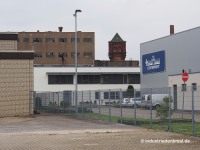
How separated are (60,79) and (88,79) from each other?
4.77 metres

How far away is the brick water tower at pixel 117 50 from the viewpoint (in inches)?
4092

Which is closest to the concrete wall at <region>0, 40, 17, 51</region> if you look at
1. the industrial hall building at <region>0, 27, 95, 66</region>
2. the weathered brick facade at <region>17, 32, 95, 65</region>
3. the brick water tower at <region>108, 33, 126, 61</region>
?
the brick water tower at <region>108, 33, 126, 61</region>

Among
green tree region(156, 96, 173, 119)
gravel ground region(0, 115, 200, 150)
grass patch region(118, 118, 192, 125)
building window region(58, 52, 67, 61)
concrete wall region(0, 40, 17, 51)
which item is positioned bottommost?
gravel ground region(0, 115, 200, 150)

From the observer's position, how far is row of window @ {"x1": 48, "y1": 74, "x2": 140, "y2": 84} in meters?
74.5

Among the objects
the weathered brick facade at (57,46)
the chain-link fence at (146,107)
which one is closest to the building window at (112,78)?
the chain-link fence at (146,107)

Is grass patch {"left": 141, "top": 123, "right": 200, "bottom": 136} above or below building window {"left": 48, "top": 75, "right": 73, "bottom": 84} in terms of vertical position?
below

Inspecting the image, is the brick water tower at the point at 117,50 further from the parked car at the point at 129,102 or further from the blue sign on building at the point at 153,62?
the parked car at the point at 129,102

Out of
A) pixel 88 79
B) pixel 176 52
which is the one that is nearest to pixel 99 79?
pixel 88 79

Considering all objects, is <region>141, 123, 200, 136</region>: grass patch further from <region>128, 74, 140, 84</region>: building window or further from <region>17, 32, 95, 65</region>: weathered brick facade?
<region>17, 32, 95, 65</region>: weathered brick facade

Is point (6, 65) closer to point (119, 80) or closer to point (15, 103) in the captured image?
point (15, 103)

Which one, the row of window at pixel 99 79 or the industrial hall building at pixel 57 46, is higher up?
the industrial hall building at pixel 57 46

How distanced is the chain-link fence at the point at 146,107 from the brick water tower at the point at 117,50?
62.6 meters

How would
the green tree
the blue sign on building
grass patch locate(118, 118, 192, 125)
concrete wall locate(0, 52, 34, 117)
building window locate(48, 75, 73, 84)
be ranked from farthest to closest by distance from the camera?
building window locate(48, 75, 73, 84)
the blue sign on building
concrete wall locate(0, 52, 34, 117)
grass patch locate(118, 118, 192, 125)
the green tree

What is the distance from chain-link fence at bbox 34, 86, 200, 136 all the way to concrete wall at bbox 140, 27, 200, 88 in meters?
14.7
